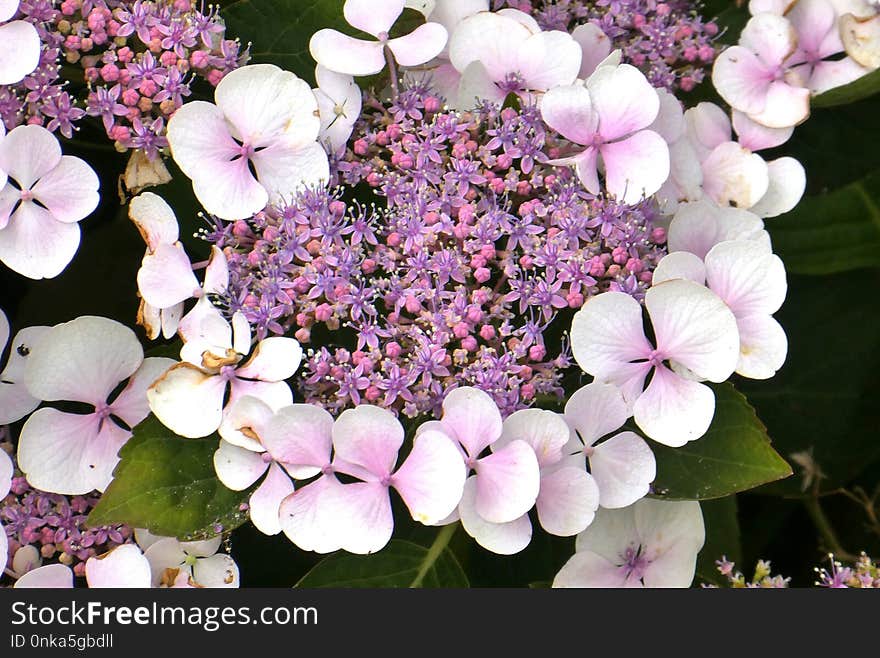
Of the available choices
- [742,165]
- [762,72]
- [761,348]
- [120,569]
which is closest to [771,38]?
[762,72]

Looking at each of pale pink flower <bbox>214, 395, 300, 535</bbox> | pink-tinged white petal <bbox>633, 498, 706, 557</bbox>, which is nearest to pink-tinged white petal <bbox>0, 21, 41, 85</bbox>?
pale pink flower <bbox>214, 395, 300, 535</bbox>

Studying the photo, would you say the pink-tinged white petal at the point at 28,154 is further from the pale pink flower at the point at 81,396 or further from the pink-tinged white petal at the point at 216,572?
the pink-tinged white petal at the point at 216,572

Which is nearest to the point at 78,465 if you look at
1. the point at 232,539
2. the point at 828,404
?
the point at 232,539

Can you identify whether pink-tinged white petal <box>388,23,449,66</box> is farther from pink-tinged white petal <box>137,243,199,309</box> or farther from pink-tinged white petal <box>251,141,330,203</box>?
pink-tinged white petal <box>137,243,199,309</box>

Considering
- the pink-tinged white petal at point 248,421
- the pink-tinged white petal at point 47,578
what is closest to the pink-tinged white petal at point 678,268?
the pink-tinged white petal at point 248,421

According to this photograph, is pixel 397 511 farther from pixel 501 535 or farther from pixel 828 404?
pixel 828 404

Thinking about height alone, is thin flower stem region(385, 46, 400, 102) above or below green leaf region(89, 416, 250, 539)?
above
